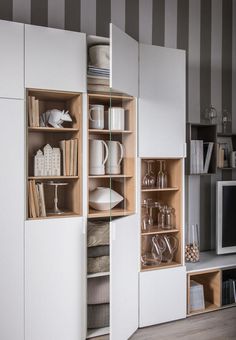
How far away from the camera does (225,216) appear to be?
3.40 metres

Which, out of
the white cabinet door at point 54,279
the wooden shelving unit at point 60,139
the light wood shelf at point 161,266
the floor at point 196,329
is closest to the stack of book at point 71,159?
the wooden shelving unit at point 60,139

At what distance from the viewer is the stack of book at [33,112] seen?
2.54 metres

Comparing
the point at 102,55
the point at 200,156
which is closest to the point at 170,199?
the point at 200,156

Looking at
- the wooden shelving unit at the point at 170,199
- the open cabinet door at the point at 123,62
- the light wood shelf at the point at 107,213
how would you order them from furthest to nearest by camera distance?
the wooden shelving unit at the point at 170,199, the light wood shelf at the point at 107,213, the open cabinet door at the point at 123,62

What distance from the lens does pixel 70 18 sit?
3006mm

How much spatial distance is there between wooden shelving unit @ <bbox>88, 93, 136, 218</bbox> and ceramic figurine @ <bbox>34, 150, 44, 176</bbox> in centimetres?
35

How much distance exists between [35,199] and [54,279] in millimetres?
578

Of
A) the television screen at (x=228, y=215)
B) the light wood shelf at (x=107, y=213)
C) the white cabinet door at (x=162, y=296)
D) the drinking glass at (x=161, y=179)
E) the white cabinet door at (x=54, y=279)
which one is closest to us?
the white cabinet door at (x=54, y=279)

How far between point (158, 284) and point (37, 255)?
102cm

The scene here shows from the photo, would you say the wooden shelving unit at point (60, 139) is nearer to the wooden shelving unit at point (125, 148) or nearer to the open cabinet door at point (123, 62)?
the wooden shelving unit at point (125, 148)

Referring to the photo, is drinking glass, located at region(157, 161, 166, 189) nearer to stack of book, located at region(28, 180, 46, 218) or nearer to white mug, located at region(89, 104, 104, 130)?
white mug, located at region(89, 104, 104, 130)

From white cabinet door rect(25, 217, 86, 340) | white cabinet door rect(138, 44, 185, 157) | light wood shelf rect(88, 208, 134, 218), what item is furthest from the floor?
white cabinet door rect(138, 44, 185, 157)

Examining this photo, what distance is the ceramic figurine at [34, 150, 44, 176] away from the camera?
262cm

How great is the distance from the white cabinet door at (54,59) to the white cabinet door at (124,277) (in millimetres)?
1041
